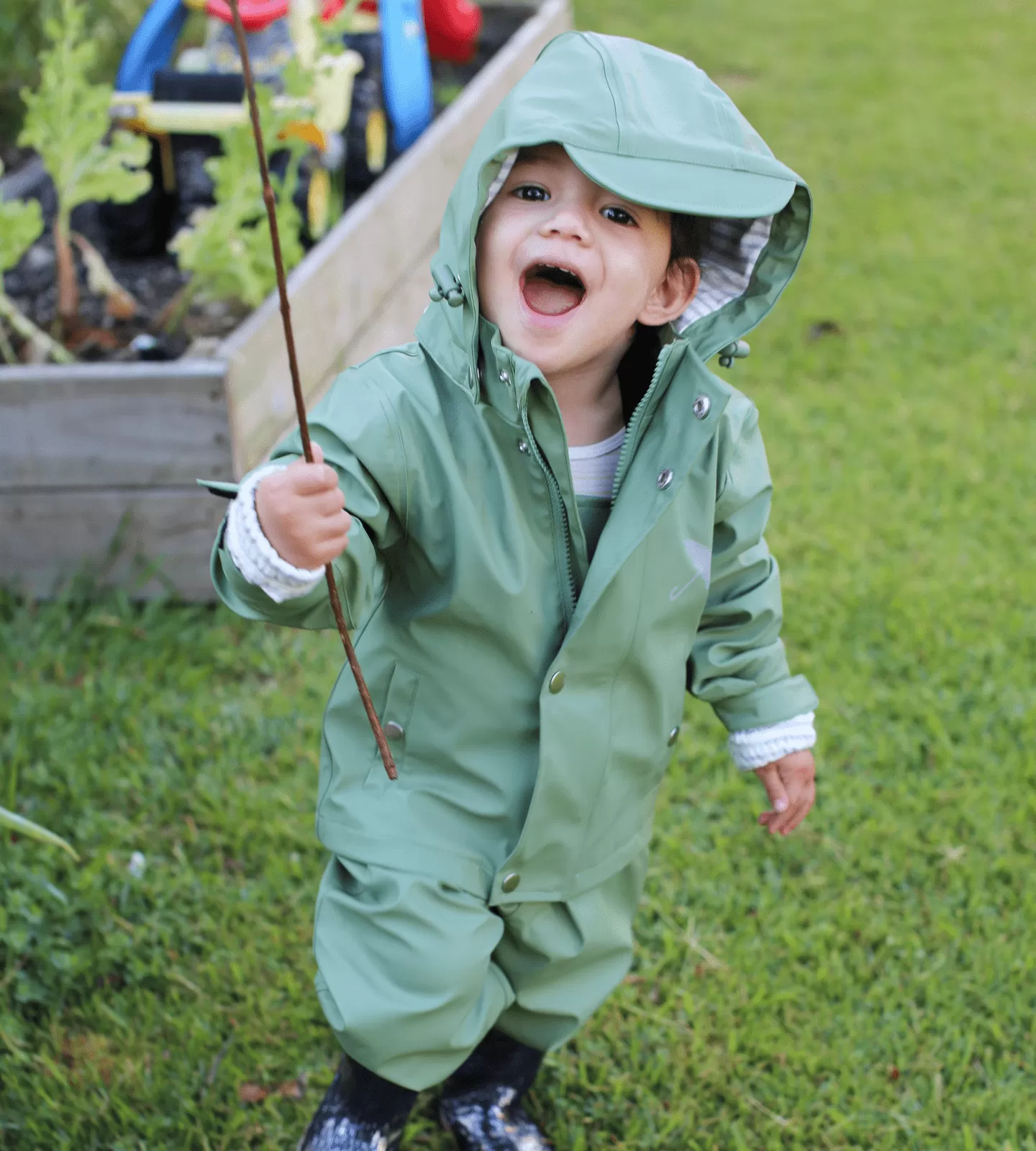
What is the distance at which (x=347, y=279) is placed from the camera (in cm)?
345

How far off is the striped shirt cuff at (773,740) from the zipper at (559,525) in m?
0.40

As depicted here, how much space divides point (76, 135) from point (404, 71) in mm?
1512

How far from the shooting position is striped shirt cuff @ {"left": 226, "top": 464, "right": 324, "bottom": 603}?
1.29 metres

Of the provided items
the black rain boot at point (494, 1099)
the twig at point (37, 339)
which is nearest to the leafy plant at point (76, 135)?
the twig at point (37, 339)

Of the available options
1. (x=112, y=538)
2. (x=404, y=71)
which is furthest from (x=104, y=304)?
(x=404, y=71)

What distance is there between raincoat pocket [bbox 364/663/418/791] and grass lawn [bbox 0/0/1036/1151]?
66 cm

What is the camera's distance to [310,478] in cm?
125

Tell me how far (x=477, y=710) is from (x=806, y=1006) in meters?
0.97

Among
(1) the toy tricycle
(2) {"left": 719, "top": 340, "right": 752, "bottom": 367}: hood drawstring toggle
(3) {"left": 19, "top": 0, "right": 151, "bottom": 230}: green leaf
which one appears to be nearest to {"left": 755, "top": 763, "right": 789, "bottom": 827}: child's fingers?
(2) {"left": 719, "top": 340, "right": 752, "bottom": 367}: hood drawstring toggle

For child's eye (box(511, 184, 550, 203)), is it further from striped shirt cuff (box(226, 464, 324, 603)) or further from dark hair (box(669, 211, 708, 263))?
striped shirt cuff (box(226, 464, 324, 603))

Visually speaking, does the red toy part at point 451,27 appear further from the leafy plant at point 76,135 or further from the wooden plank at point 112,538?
the wooden plank at point 112,538

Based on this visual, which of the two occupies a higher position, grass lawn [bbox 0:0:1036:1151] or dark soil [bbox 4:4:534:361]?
dark soil [bbox 4:4:534:361]

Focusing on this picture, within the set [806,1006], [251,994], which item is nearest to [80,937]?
[251,994]

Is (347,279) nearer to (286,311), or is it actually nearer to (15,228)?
(15,228)
